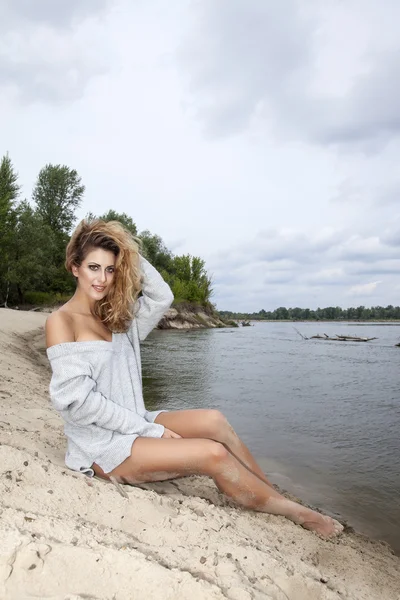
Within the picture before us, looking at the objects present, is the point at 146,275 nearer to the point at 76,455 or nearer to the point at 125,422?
the point at 125,422

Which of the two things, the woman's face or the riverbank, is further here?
the riverbank

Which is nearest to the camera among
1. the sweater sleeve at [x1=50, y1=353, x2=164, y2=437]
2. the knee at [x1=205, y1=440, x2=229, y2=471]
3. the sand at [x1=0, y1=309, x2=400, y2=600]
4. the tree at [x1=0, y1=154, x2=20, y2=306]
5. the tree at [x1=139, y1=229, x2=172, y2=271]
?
the sand at [x1=0, y1=309, x2=400, y2=600]

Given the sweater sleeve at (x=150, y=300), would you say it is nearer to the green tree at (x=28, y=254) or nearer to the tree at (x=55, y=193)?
the green tree at (x=28, y=254)

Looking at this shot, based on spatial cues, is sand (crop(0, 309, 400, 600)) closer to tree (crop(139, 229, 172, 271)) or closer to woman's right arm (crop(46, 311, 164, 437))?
woman's right arm (crop(46, 311, 164, 437))

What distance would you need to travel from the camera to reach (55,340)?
2.62 m

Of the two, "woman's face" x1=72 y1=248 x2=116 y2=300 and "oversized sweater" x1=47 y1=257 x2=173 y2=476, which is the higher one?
"woman's face" x1=72 y1=248 x2=116 y2=300

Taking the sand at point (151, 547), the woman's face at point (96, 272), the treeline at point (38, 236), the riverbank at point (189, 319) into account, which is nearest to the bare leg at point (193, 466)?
the sand at point (151, 547)

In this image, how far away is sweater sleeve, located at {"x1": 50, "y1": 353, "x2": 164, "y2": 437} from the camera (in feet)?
8.20

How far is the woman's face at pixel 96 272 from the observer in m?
2.92

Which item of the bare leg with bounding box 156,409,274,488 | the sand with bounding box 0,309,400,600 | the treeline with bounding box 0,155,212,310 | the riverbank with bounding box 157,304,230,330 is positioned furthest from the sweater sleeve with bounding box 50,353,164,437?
the riverbank with bounding box 157,304,230,330

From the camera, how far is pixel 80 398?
2.49m

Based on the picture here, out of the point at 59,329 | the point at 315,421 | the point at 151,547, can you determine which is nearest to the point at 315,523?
the point at 151,547

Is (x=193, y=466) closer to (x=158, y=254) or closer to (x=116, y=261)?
(x=116, y=261)

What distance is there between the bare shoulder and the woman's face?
0.99ft
